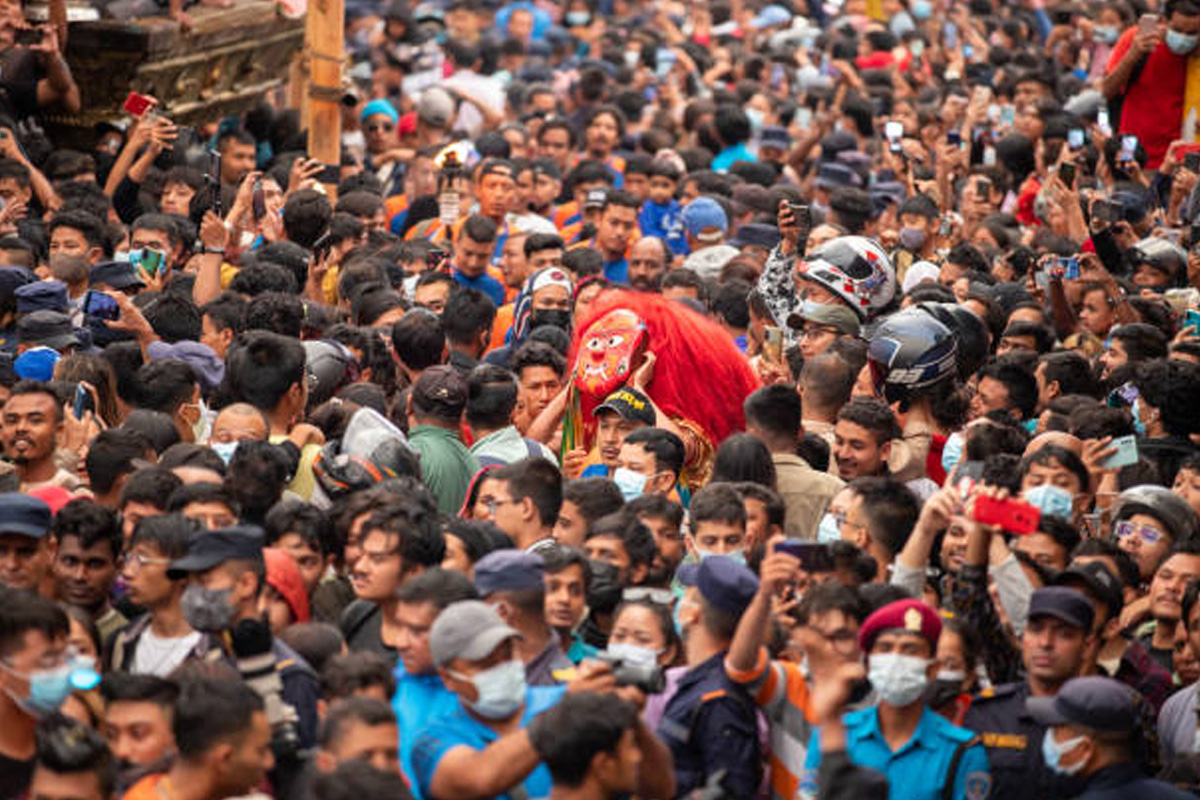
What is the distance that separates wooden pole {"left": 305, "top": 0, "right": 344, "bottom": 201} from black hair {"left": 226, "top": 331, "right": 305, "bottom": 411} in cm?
621

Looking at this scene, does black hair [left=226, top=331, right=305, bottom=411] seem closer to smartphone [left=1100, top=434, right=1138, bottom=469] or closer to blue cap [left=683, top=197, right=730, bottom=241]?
smartphone [left=1100, top=434, right=1138, bottom=469]

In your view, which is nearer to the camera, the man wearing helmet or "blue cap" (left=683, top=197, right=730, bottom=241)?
the man wearing helmet

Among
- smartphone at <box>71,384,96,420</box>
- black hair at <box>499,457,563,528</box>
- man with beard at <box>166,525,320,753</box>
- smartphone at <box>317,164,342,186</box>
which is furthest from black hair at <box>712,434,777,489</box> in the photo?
smartphone at <box>317,164,342,186</box>

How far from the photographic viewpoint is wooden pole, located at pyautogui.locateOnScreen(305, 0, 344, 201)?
13.9m

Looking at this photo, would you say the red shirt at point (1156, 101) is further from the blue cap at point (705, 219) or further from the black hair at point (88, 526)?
the black hair at point (88, 526)

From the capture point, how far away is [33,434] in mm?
7324

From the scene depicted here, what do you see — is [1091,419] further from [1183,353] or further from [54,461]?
[54,461]

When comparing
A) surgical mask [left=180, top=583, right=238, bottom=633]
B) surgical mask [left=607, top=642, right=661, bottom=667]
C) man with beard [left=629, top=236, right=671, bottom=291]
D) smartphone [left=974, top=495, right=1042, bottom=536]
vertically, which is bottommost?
man with beard [left=629, top=236, right=671, bottom=291]

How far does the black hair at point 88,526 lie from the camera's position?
650cm

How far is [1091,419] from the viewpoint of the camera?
27.0 ft

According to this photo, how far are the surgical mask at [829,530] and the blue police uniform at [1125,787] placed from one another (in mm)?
1528

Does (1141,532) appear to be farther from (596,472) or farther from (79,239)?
(79,239)

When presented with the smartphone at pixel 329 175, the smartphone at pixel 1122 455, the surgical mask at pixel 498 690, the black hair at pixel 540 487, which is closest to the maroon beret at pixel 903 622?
the surgical mask at pixel 498 690

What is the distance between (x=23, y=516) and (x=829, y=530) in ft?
8.68
